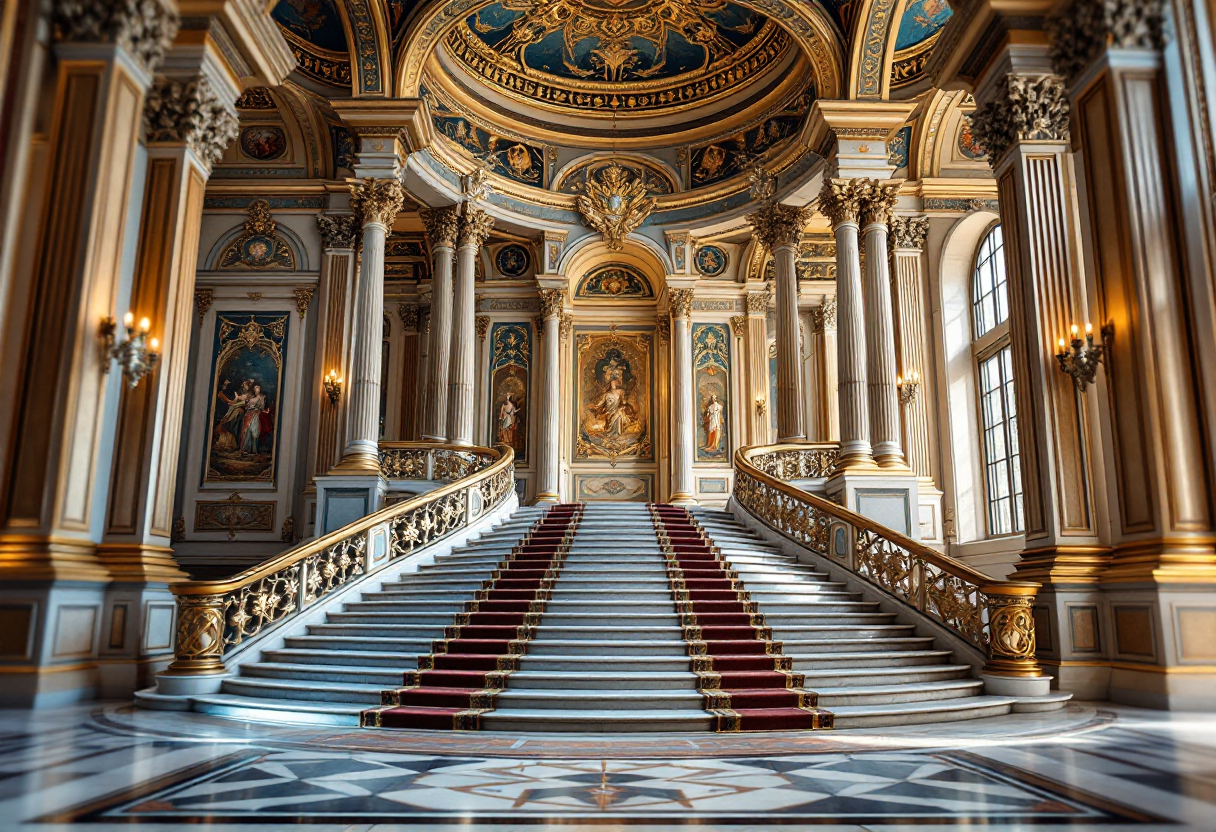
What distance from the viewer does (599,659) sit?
7762 mm

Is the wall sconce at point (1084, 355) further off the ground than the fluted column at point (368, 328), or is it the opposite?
the fluted column at point (368, 328)

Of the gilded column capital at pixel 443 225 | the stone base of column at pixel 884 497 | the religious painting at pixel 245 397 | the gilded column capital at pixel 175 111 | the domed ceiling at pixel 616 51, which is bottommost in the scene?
the stone base of column at pixel 884 497

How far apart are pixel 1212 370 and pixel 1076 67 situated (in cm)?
320

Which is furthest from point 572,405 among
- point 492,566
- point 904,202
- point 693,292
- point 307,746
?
point 307,746

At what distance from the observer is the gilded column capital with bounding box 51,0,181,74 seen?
7.50 meters

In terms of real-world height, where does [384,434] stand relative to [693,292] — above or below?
below

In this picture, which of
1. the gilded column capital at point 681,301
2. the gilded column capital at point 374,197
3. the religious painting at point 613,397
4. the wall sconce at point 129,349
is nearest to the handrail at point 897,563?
the gilded column capital at point 681,301

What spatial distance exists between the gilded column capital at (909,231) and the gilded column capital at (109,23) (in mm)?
12473

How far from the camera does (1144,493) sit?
7199 mm

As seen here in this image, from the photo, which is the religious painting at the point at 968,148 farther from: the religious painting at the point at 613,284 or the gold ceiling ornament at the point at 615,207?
the religious painting at the point at 613,284

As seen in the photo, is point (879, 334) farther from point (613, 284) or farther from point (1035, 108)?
point (613, 284)

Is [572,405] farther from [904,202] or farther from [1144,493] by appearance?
[1144,493]

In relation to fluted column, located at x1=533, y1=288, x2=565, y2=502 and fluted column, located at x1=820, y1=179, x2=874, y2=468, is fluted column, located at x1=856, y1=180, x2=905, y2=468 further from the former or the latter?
fluted column, located at x1=533, y1=288, x2=565, y2=502

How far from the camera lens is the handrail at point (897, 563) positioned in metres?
7.72
